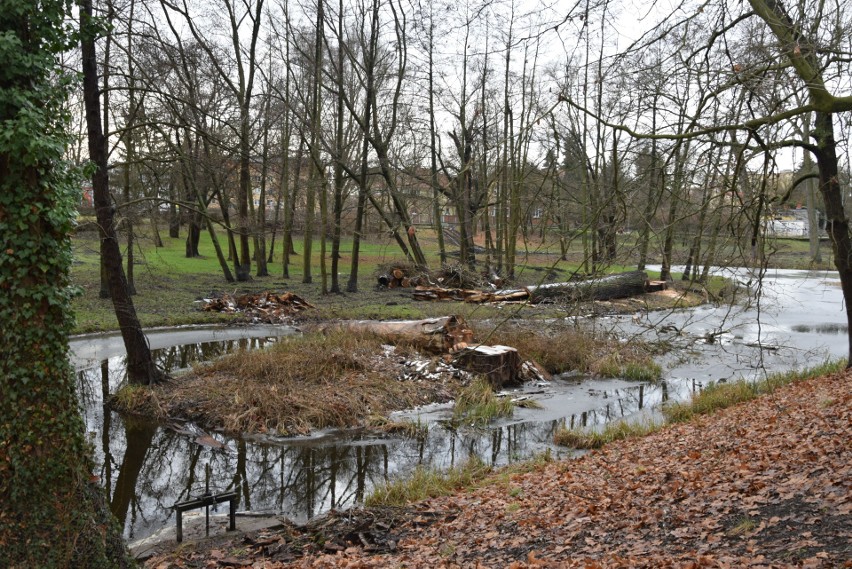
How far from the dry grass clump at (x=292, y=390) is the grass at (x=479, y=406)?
662 millimetres

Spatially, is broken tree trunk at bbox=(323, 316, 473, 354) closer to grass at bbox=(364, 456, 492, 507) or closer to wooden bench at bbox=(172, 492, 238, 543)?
grass at bbox=(364, 456, 492, 507)

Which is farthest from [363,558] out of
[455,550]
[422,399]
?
[422,399]

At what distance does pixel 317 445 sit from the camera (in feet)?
35.5

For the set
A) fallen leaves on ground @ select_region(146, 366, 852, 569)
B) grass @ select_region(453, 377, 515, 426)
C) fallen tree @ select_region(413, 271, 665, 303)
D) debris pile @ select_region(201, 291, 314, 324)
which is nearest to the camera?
fallen leaves on ground @ select_region(146, 366, 852, 569)

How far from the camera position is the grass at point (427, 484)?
8.41m

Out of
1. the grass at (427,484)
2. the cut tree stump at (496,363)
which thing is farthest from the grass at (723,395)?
the grass at (427,484)

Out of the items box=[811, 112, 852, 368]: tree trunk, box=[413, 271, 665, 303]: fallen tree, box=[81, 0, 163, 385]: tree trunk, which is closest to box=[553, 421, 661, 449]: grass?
box=[811, 112, 852, 368]: tree trunk

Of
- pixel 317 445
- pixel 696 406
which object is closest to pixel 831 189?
pixel 696 406

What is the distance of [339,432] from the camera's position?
1147 cm

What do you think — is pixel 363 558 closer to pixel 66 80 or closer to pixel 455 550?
pixel 455 550

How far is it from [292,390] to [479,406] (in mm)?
3358

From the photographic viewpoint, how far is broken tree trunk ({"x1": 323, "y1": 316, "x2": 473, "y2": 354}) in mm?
15992

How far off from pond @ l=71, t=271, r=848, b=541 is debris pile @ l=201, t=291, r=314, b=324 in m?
4.48

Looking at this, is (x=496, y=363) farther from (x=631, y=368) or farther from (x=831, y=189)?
(x=831, y=189)
